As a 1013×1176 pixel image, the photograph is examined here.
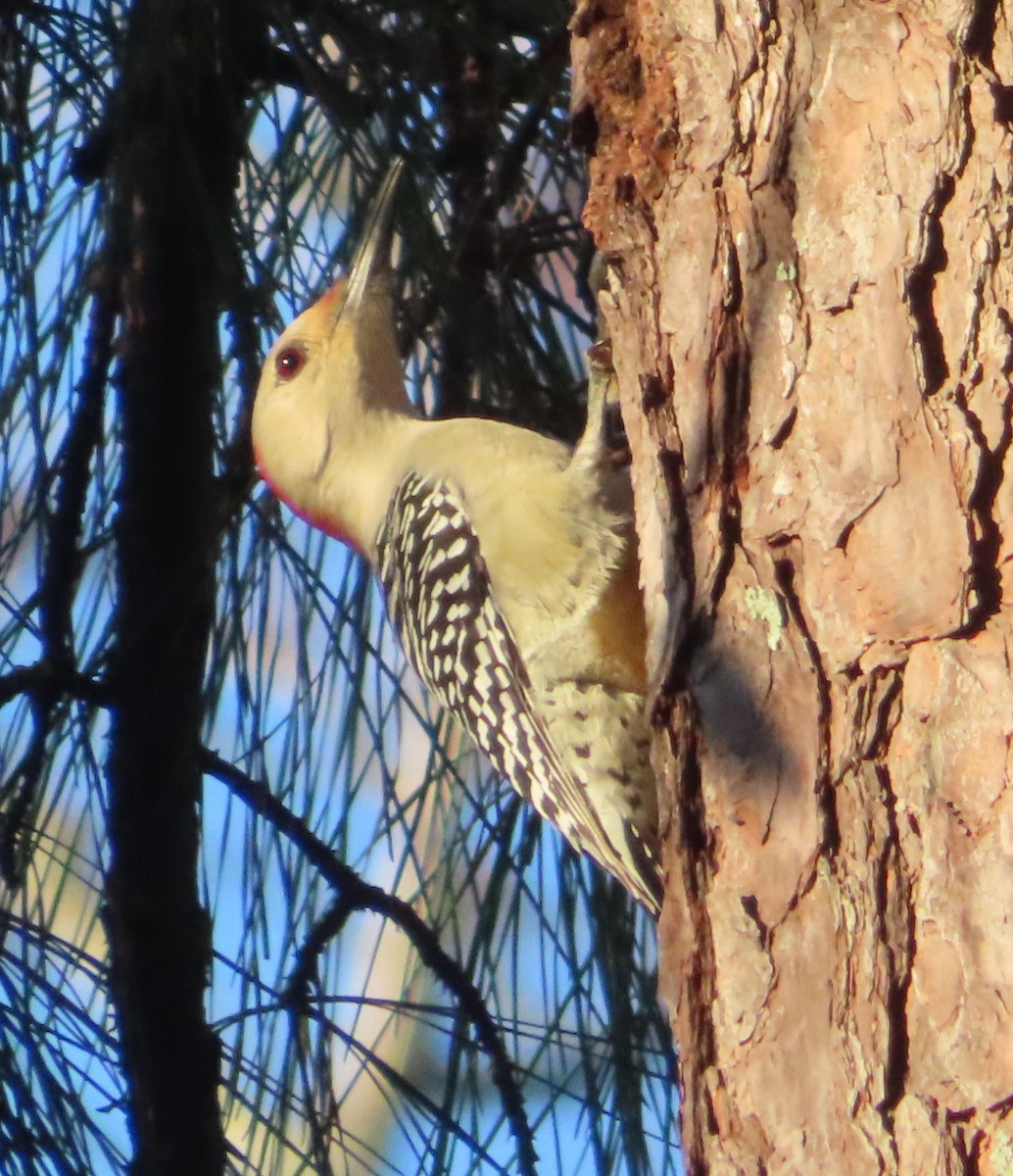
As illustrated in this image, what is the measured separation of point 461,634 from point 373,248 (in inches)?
31.1

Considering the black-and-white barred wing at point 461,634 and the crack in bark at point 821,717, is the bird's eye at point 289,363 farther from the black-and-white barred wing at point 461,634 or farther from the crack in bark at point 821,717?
the crack in bark at point 821,717

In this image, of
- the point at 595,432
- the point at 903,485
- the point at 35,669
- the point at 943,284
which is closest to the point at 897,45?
the point at 943,284

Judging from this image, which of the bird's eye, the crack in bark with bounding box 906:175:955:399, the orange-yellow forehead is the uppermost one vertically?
the bird's eye

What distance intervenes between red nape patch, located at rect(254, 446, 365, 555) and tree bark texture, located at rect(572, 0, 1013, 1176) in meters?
1.13

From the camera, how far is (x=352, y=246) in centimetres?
300

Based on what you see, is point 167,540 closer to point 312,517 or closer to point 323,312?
point 312,517

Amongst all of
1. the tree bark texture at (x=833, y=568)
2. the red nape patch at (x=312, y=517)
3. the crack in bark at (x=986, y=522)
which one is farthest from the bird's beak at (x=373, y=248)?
the crack in bark at (x=986, y=522)

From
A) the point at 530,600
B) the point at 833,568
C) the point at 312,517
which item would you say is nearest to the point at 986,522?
the point at 833,568

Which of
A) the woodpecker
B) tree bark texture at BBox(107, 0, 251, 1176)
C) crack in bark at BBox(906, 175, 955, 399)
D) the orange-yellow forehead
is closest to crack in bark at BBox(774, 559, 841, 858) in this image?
crack in bark at BBox(906, 175, 955, 399)

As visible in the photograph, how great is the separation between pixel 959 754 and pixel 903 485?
0.30 m

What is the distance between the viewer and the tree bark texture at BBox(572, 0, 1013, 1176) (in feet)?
5.38

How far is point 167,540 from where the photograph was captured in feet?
9.63

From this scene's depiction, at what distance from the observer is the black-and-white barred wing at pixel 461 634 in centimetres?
309

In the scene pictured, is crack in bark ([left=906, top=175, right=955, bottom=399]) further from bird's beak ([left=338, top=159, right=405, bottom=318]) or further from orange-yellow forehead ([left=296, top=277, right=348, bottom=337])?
orange-yellow forehead ([left=296, top=277, right=348, bottom=337])
